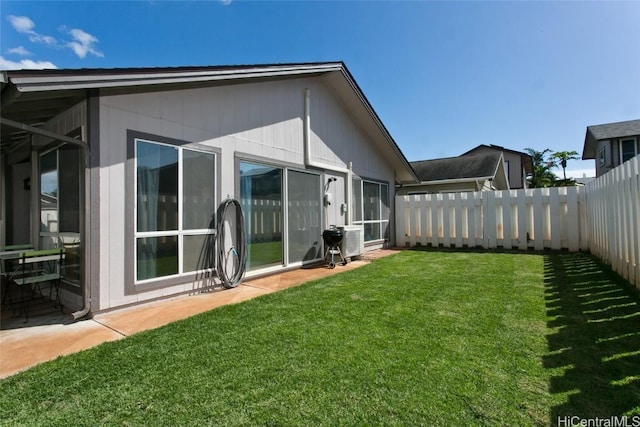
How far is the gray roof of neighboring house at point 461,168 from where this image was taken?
14.6 m

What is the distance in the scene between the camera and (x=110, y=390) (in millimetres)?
2225

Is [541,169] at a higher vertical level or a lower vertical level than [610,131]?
lower

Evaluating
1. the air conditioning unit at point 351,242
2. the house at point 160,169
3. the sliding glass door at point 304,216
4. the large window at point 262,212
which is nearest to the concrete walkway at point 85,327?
the house at point 160,169

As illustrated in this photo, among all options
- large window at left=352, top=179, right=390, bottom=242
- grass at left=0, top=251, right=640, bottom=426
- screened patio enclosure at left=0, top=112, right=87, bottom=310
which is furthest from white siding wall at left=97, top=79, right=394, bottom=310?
grass at left=0, top=251, right=640, bottom=426

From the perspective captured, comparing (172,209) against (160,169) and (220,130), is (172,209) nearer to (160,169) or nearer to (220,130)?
(160,169)

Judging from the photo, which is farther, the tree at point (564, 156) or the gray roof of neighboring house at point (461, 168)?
the tree at point (564, 156)

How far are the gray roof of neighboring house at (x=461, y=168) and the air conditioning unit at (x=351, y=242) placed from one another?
328 inches

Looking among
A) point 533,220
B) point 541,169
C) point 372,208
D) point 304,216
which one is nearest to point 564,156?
point 541,169

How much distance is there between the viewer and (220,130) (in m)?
5.53

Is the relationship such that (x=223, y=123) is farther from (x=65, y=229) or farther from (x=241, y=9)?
(x=241, y=9)

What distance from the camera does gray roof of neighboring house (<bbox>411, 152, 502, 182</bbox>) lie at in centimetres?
1463

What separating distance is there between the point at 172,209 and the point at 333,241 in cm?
396

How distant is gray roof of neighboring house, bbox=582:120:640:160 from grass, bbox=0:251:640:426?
2213 cm

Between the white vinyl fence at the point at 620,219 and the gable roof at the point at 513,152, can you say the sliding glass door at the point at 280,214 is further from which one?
the gable roof at the point at 513,152
